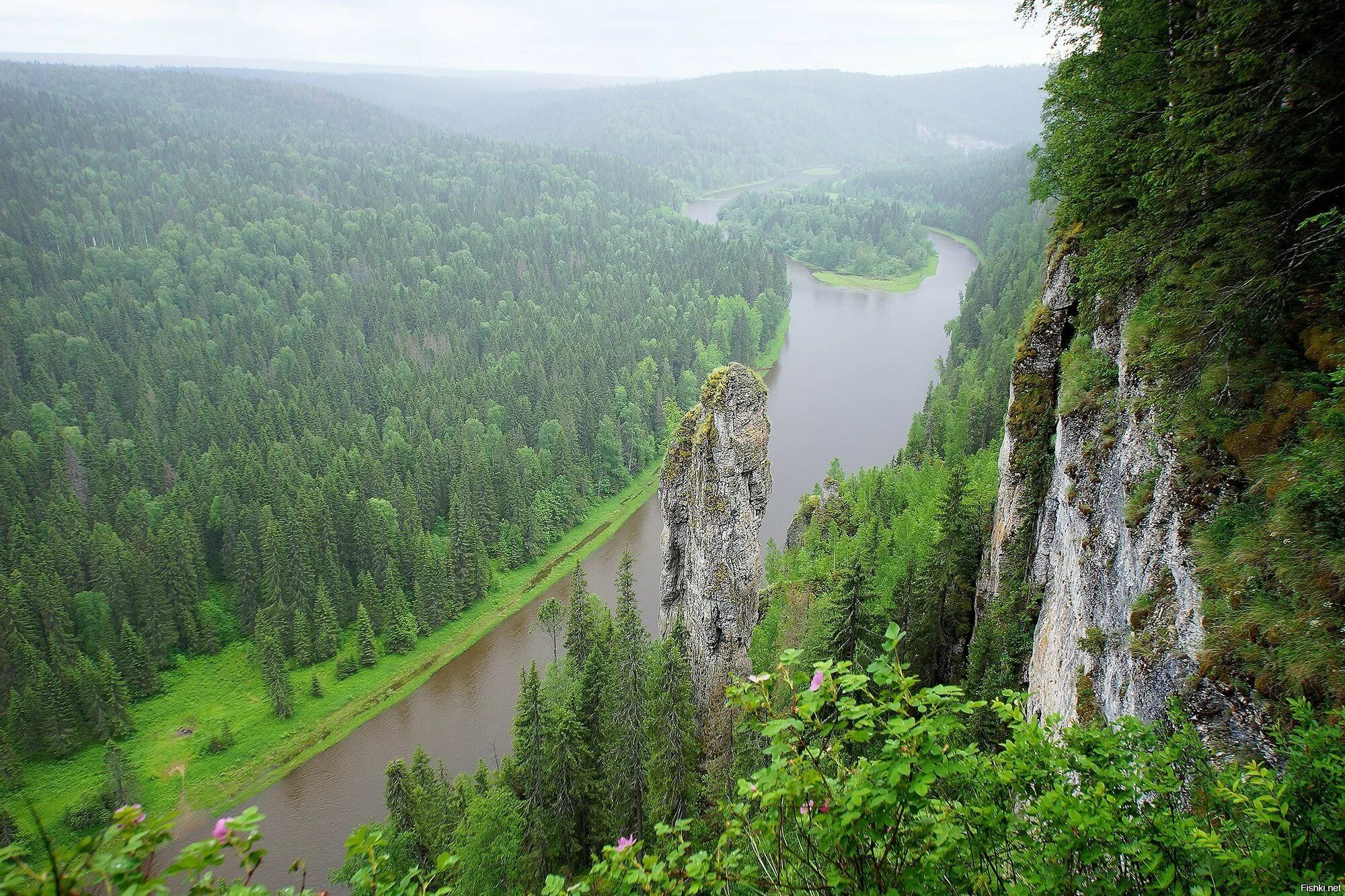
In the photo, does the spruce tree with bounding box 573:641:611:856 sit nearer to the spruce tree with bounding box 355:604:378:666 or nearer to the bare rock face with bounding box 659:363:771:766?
the bare rock face with bounding box 659:363:771:766

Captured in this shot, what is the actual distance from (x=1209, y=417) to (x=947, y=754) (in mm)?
8589

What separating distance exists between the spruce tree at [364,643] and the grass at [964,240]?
13133 cm

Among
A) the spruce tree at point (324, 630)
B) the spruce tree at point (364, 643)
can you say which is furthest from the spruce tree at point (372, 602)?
the spruce tree at point (364, 643)

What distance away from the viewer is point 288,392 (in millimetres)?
88938

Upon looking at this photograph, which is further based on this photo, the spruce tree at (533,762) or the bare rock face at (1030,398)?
the spruce tree at (533,762)

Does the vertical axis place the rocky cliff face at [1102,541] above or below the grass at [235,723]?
above

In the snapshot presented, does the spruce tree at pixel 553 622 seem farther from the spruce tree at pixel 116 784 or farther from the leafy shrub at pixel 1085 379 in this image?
the leafy shrub at pixel 1085 379

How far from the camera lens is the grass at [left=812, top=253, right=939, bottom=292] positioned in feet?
430

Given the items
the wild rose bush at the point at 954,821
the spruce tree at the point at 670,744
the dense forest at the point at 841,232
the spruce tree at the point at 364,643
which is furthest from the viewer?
the dense forest at the point at 841,232

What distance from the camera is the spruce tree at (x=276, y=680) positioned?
43688 millimetres

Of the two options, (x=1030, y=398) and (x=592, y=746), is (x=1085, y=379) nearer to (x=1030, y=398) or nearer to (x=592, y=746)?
(x=1030, y=398)

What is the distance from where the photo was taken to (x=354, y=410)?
81125 mm

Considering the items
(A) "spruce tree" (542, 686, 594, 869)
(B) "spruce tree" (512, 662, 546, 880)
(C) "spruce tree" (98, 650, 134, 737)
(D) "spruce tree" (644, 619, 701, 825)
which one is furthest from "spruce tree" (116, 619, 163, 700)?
(D) "spruce tree" (644, 619, 701, 825)

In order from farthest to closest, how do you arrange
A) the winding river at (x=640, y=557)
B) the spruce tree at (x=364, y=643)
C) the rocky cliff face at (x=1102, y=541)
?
1. the spruce tree at (x=364, y=643)
2. the winding river at (x=640, y=557)
3. the rocky cliff face at (x=1102, y=541)
